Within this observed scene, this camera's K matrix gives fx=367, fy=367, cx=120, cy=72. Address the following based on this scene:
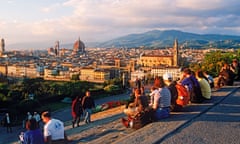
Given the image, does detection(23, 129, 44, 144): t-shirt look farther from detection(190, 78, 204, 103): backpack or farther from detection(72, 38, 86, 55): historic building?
detection(72, 38, 86, 55): historic building

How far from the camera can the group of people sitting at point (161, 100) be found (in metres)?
6.80

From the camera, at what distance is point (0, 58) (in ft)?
470

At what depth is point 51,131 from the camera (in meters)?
5.93

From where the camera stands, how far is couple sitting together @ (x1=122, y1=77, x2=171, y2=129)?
677 cm

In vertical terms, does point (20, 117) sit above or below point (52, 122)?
below

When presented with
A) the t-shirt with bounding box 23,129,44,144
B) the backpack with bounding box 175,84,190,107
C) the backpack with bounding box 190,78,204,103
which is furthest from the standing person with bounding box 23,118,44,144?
the backpack with bounding box 190,78,204,103

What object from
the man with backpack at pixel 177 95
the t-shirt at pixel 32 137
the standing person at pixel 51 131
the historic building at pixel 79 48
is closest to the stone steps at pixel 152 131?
the man with backpack at pixel 177 95

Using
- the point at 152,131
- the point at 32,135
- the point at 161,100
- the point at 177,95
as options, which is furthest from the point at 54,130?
the point at 177,95

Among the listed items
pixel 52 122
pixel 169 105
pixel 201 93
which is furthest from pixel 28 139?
pixel 201 93

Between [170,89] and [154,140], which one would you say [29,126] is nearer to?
[154,140]

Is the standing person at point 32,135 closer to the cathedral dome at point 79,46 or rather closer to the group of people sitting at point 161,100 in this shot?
the group of people sitting at point 161,100

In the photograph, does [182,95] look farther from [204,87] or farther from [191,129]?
[191,129]

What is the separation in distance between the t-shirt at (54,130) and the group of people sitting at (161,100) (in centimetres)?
145

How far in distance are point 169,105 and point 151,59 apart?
108 metres
